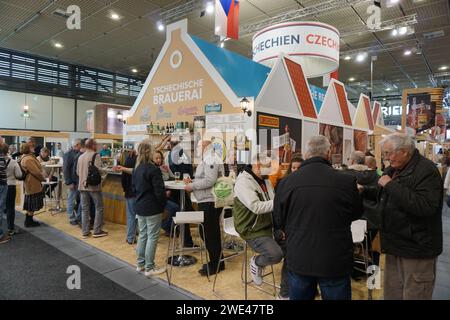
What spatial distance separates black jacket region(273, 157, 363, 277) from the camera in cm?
155

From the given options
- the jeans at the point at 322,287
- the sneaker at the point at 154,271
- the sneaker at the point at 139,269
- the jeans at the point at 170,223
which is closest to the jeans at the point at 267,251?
the jeans at the point at 322,287

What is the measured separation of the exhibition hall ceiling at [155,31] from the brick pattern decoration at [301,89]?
233 cm

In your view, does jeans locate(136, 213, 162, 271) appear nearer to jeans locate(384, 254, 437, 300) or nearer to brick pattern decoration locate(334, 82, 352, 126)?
jeans locate(384, 254, 437, 300)

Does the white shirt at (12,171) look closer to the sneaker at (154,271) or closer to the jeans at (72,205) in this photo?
the jeans at (72,205)

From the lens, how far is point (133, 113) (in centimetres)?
670

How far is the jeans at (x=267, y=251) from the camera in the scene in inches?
95.0

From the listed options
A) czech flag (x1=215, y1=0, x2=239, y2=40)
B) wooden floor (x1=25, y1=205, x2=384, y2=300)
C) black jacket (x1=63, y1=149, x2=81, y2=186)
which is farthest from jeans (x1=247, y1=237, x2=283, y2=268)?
black jacket (x1=63, y1=149, x2=81, y2=186)

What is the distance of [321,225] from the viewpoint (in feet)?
5.10

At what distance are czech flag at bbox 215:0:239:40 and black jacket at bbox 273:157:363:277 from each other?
399cm

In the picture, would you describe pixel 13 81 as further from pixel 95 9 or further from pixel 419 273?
pixel 419 273

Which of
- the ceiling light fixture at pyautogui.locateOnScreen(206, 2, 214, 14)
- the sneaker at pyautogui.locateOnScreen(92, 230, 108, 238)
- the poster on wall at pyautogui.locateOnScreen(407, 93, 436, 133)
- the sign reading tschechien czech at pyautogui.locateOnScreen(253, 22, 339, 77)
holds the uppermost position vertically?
the ceiling light fixture at pyautogui.locateOnScreen(206, 2, 214, 14)

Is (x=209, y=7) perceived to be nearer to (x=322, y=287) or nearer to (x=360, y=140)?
(x=360, y=140)
